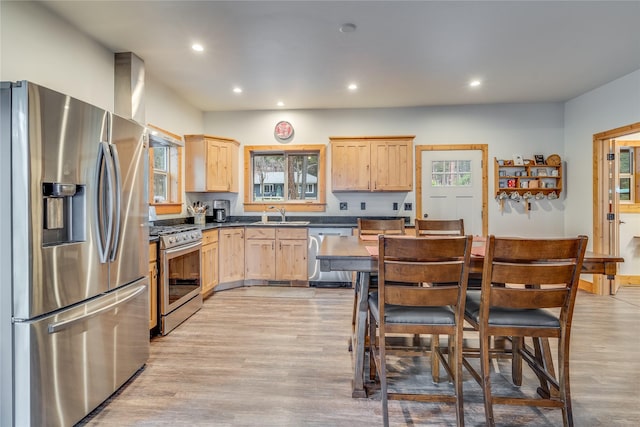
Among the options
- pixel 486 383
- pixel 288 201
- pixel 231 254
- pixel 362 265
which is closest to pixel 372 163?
pixel 288 201

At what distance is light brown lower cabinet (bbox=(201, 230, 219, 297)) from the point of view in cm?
408

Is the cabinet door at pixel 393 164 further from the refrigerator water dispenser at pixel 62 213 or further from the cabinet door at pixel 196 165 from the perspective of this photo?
the refrigerator water dispenser at pixel 62 213

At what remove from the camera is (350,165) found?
16.5ft

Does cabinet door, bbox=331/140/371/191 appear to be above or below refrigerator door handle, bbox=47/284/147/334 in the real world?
above

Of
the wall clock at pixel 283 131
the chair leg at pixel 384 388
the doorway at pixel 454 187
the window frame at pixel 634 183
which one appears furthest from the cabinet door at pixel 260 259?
the window frame at pixel 634 183

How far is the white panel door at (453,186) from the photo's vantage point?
5.14 metres

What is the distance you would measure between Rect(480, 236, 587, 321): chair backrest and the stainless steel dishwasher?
306cm

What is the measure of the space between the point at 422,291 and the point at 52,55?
10.8 ft

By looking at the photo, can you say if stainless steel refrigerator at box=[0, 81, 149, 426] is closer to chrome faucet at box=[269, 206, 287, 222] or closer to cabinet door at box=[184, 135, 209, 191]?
cabinet door at box=[184, 135, 209, 191]

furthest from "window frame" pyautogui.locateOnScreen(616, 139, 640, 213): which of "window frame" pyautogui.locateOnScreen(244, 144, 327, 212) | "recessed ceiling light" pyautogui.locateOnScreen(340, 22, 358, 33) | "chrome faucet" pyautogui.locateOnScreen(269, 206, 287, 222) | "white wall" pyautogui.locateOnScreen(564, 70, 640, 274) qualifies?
"chrome faucet" pyautogui.locateOnScreen(269, 206, 287, 222)

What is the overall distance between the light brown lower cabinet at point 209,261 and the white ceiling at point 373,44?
6.48 feet

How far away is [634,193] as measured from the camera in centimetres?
500

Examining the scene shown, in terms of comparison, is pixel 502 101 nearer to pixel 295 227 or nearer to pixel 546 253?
pixel 295 227

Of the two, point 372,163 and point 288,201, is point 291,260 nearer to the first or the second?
point 288,201
